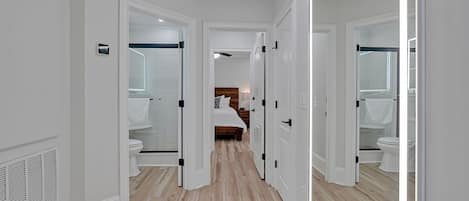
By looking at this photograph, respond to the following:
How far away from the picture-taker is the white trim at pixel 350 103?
1499 millimetres

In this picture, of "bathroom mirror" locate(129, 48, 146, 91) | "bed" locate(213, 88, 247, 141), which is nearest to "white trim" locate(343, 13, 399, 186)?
"bathroom mirror" locate(129, 48, 146, 91)

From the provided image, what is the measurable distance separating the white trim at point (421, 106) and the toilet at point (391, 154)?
0.04m

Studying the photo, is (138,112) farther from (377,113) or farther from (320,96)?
(377,113)

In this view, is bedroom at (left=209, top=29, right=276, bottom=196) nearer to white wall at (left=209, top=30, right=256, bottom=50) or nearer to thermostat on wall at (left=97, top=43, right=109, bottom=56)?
white wall at (left=209, top=30, right=256, bottom=50)

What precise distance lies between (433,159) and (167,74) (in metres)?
4.39

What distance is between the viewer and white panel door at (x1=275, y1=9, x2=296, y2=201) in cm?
294

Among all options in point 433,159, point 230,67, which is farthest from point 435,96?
point 230,67

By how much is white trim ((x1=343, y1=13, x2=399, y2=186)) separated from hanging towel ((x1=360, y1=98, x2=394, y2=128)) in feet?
0.37

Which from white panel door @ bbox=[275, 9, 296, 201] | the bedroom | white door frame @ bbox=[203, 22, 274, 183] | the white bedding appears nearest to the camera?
white panel door @ bbox=[275, 9, 296, 201]

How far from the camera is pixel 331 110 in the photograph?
1.89m

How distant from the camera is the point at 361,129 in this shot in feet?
4.66

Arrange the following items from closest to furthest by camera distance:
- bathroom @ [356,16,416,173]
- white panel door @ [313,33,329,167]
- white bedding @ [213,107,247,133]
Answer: bathroom @ [356,16,416,173] < white panel door @ [313,33,329,167] < white bedding @ [213,107,247,133]

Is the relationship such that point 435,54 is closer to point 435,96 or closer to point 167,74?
point 435,96

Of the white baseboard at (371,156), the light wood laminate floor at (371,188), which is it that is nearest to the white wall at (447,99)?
the light wood laminate floor at (371,188)
